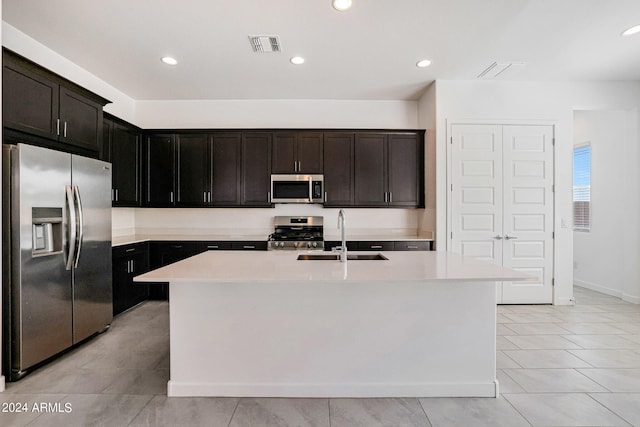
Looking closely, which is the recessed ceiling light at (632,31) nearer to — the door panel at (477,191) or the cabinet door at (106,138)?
the door panel at (477,191)

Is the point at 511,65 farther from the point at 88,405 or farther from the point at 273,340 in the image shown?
the point at 88,405

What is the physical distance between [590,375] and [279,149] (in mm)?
3951

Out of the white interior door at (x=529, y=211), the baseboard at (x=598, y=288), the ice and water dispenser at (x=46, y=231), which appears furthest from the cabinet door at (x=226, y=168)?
the baseboard at (x=598, y=288)

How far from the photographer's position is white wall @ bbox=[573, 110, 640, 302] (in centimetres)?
420

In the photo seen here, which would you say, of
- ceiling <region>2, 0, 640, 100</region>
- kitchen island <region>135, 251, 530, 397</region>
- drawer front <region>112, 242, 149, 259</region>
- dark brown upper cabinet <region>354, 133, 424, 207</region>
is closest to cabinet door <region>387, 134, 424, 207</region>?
dark brown upper cabinet <region>354, 133, 424, 207</region>

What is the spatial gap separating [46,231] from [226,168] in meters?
2.29

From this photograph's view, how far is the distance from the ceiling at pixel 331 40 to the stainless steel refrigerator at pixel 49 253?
4.11ft

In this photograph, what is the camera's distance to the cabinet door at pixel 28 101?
2309 millimetres

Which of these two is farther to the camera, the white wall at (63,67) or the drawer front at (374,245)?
the drawer front at (374,245)

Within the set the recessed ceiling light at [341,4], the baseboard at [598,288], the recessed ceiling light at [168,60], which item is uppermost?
the recessed ceiling light at [168,60]

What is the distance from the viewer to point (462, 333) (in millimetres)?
2094

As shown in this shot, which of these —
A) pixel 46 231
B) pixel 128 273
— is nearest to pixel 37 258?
pixel 46 231

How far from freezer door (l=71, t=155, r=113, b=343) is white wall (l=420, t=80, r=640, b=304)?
3.75m

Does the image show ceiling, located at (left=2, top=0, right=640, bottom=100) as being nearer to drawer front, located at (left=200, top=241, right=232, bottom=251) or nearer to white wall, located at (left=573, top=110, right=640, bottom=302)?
white wall, located at (left=573, top=110, right=640, bottom=302)
